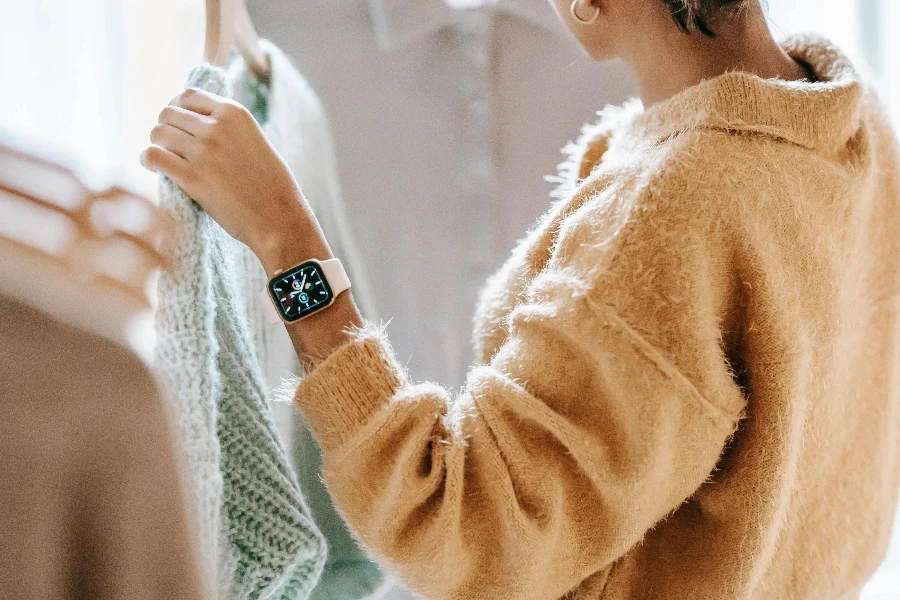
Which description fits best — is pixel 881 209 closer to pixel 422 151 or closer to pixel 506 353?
pixel 506 353

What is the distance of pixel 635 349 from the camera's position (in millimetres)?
490

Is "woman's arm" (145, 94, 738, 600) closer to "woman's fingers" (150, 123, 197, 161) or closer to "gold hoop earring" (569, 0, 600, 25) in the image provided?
"woman's fingers" (150, 123, 197, 161)

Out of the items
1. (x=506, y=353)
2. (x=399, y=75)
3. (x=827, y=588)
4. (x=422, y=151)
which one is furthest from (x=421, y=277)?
(x=827, y=588)

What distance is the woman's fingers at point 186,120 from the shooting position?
0.50 m

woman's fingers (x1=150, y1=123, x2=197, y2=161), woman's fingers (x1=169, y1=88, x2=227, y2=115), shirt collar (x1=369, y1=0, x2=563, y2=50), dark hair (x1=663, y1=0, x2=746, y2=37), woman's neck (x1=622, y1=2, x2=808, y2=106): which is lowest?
woman's neck (x1=622, y1=2, x2=808, y2=106)

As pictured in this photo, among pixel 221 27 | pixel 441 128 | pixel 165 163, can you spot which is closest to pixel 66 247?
pixel 165 163

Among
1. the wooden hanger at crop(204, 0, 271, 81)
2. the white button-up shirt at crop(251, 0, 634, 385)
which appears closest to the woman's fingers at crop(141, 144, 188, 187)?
the wooden hanger at crop(204, 0, 271, 81)

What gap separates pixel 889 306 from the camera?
65cm

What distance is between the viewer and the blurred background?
37.9 inches

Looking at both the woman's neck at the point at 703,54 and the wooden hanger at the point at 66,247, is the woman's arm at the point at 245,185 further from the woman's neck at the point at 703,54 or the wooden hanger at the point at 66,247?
the woman's neck at the point at 703,54

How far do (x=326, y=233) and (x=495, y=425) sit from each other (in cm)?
35

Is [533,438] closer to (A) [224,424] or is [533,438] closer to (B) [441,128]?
(A) [224,424]

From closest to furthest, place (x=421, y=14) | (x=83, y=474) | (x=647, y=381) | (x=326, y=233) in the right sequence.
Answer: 1. (x=83, y=474)
2. (x=647, y=381)
3. (x=326, y=233)
4. (x=421, y=14)

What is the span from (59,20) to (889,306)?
2.29ft
